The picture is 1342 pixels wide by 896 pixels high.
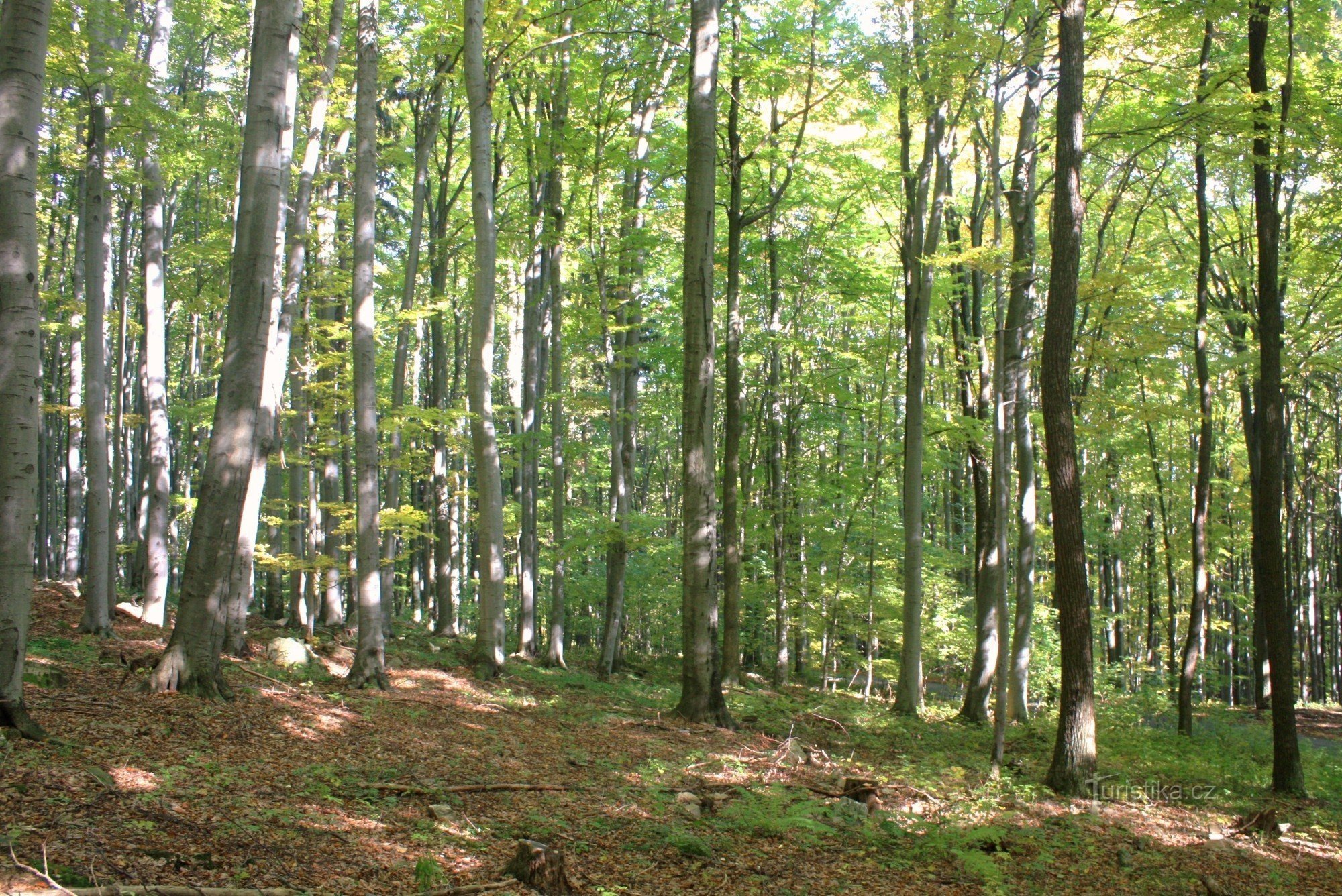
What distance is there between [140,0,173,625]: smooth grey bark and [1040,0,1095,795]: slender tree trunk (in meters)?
11.7

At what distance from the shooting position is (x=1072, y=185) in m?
8.48

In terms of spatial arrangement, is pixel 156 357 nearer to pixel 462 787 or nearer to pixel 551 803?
pixel 462 787

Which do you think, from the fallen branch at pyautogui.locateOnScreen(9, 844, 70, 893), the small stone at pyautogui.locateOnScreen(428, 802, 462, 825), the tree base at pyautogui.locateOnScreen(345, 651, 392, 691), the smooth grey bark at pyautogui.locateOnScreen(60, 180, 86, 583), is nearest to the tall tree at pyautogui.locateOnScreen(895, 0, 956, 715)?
the tree base at pyautogui.locateOnScreen(345, 651, 392, 691)

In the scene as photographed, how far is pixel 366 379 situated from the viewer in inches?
386

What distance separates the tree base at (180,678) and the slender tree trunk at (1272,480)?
36.1 ft

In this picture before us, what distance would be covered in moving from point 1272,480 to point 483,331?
10.2 metres

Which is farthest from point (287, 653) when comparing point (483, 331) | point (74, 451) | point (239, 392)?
point (74, 451)

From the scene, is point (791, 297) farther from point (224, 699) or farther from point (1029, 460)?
point (224, 699)

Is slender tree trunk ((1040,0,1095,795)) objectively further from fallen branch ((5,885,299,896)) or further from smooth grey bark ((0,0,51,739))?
smooth grey bark ((0,0,51,739))

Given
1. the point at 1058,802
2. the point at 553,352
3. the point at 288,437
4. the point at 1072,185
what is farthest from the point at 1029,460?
the point at 288,437

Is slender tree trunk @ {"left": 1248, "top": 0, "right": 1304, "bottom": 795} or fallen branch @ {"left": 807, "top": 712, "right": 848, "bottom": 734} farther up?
slender tree trunk @ {"left": 1248, "top": 0, "right": 1304, "bottom": 795}

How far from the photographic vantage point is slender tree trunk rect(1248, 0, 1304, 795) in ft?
31.0

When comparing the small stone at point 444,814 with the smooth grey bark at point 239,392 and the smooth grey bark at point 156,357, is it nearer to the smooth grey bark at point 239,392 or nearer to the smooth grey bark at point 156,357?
the smooth grey bark at point 239,392

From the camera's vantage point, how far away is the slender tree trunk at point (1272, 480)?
945cm
